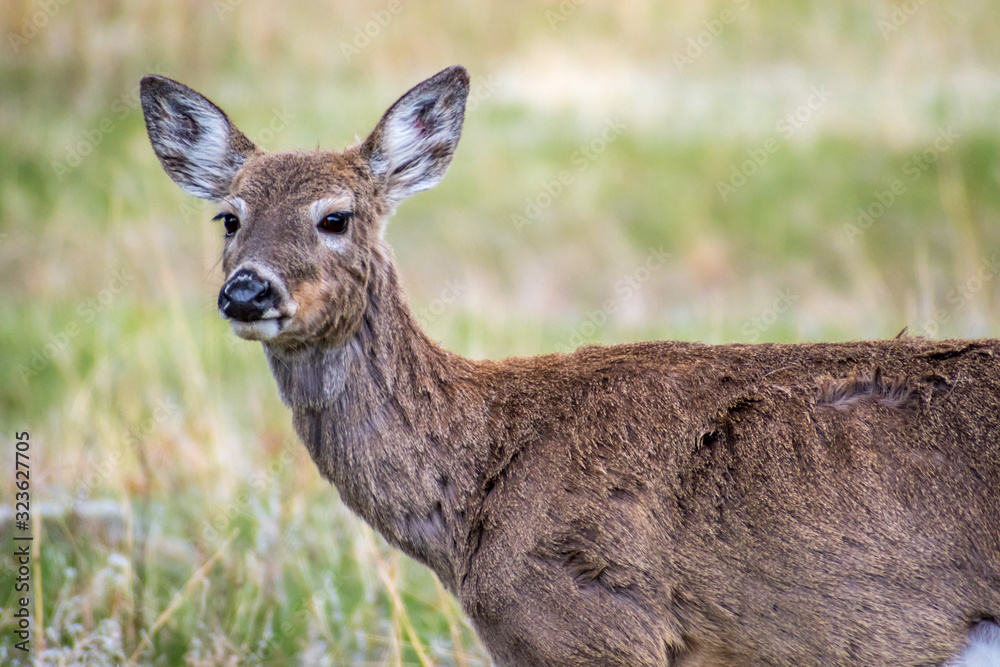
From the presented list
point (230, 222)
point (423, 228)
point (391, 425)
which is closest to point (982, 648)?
point (391, 425)

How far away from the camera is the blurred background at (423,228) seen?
7.70 m

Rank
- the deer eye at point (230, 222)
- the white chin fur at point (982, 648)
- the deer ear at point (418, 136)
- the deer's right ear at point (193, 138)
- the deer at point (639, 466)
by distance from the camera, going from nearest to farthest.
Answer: the white chin fur at point (982, 648), the deer at point (639, 466), the deer eye at point (230, 222), the deer ear at point (418, 136), the deer's right ear at point (193, 138)

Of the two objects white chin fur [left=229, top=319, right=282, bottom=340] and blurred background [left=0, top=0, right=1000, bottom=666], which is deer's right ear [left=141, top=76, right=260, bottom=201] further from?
blurred background [left=0, top=0, right=1000, bottom=666]

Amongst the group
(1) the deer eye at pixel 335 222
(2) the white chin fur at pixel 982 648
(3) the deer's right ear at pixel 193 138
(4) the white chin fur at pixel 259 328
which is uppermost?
(3) the deer's right ear at pixel 193 138

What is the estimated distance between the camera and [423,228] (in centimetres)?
1747

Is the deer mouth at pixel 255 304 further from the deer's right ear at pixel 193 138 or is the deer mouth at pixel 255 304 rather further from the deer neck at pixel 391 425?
the deer's right ear at pixel 193 138

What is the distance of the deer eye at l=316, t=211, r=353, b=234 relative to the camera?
5.48m

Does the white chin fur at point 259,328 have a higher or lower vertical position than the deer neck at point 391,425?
higher

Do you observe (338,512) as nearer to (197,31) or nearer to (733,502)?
(733,502)

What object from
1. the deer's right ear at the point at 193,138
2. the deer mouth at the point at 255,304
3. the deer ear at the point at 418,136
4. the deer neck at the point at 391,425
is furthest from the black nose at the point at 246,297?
the deer's right ear at the point at 193,138

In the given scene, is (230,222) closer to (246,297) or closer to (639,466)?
(246,297)

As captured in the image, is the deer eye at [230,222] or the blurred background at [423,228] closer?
the deer eye at [230,222]

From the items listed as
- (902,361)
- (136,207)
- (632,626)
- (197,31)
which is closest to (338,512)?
(632,626)

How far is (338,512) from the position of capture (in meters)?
8.60
